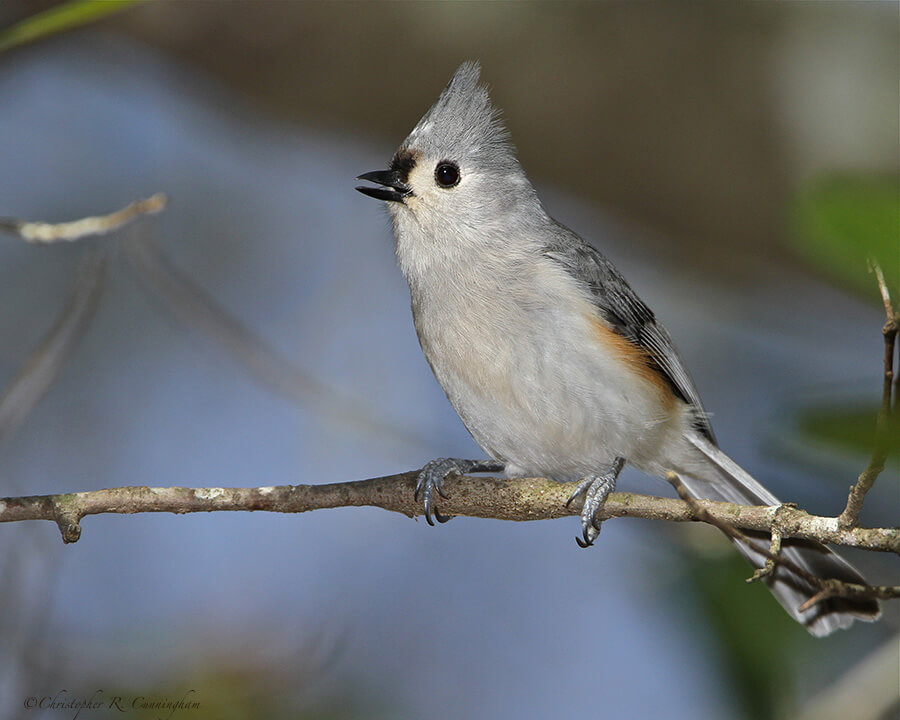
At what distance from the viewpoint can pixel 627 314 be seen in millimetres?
2959

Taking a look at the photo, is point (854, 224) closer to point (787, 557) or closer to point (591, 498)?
point (591, 498)

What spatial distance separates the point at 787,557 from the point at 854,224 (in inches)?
66.9

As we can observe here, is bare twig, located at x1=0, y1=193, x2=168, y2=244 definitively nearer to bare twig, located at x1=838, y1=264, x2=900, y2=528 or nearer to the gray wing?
the gray wing

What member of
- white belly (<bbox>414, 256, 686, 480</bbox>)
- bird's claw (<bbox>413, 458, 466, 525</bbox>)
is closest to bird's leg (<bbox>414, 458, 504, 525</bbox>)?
bird's claw (<bbox>413, 458, 466, 525</bbox>)

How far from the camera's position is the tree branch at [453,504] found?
177 centimetres

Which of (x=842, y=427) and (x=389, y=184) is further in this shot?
(x=389, y=184)

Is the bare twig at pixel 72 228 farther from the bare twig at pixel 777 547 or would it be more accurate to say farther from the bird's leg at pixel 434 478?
the bare twig at pixel 777 547

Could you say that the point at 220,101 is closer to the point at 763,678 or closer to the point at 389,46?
the point at 389,46

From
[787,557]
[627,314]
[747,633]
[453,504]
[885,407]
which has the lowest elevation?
[747,633]

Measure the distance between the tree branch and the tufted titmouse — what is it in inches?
5.6

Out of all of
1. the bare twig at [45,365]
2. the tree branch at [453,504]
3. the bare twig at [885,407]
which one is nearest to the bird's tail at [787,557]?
the tree branch at [453,504]

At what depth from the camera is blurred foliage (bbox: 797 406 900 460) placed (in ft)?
4.26

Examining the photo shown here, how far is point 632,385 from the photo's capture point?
8.98 ft

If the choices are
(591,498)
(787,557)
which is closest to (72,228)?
(591,498)
